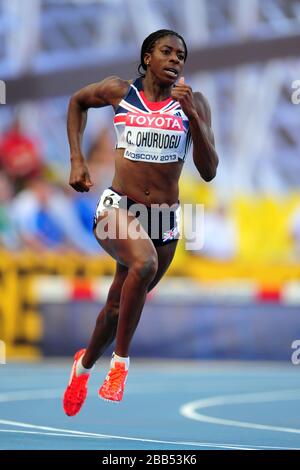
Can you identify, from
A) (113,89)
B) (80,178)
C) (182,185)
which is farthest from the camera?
(182,185)

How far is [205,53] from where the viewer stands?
77.7ft

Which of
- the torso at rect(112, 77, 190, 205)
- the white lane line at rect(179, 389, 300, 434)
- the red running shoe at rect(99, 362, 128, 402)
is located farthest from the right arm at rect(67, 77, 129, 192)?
the white lane line at rect(179, 389, 300, 434)

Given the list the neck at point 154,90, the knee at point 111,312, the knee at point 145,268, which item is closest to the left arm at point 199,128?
the neck at point 154,90

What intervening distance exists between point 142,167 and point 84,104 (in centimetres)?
68

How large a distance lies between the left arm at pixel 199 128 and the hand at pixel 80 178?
69 cm

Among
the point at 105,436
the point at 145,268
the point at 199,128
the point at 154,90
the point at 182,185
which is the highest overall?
the point at 182,185

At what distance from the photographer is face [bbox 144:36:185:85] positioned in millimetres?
7859

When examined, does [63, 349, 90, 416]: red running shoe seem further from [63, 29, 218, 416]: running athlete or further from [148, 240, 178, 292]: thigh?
[148, 240, 178, 292]: thigh

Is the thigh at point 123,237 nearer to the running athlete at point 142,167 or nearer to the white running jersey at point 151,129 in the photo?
the running athlete at point 142,167

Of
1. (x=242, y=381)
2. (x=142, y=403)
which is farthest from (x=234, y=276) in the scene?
(x=142, y=403)

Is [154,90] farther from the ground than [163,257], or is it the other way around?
[154,90]

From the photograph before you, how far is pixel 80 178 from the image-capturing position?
783 cm

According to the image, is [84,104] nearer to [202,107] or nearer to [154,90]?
[154,90]

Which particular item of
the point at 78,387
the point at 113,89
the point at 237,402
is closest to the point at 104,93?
the point at 113,89
